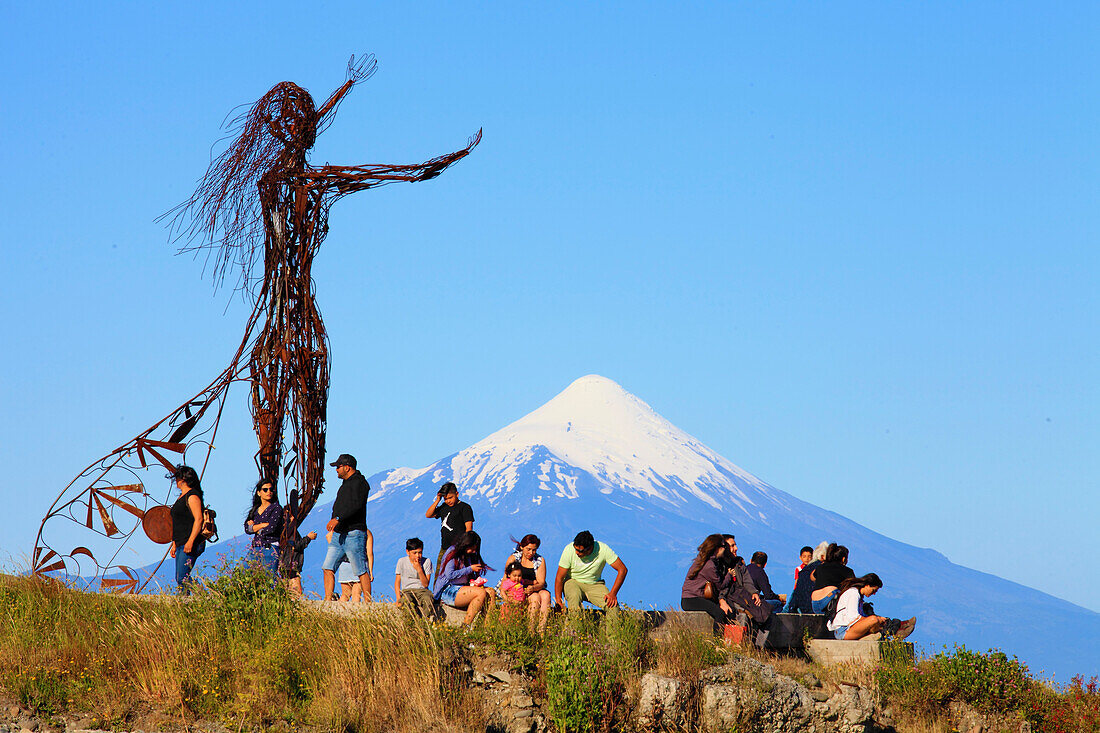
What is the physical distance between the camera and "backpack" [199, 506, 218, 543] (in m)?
13.0

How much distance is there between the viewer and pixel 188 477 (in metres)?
13.2

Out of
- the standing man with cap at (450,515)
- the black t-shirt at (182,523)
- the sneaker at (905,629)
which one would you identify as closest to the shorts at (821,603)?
the sneaker at (905,629)

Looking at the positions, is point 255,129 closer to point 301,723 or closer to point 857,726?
point 301,723

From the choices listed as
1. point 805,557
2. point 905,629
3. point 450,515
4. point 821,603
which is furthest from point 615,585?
point 805,557

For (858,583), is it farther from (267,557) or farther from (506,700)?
(267,557)

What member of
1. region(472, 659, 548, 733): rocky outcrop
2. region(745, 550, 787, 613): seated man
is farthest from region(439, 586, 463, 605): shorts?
region(745, 550, 787, 613): seated man

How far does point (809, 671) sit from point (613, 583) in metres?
2.53

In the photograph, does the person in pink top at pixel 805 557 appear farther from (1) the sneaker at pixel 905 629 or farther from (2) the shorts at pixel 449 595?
(2) the shorts at pixel 449 595

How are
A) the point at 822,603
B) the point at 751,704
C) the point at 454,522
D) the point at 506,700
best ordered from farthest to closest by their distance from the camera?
the point at 822,603 → the point at 454,522 → the point at 751,704 → the point at 506,700

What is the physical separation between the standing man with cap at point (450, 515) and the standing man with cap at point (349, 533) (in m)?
1.04

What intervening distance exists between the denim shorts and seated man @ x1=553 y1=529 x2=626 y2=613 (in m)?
2.17

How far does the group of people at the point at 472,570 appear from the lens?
12266 millimetres

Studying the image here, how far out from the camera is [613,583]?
12711mm

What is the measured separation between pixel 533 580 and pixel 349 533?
84.7 inches
